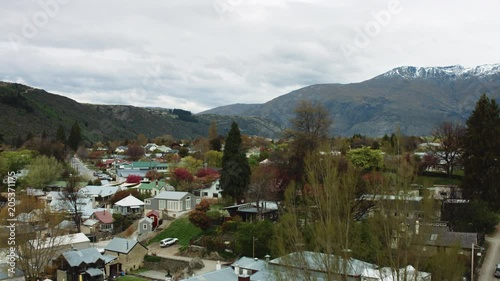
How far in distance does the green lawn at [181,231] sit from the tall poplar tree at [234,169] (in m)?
4.67

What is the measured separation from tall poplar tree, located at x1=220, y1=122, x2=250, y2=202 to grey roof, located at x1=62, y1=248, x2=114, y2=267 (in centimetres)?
1305

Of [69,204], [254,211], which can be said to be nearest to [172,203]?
[254,211]

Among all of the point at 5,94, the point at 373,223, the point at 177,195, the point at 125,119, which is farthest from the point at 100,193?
the point at 125,119

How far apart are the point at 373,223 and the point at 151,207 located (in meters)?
30.4

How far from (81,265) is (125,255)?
3.81 metres

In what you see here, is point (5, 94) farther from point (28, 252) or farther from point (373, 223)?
point (373, 223)

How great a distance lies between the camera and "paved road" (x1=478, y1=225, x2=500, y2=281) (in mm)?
25227

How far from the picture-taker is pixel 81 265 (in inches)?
1197

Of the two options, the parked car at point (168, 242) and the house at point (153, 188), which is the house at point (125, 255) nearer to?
the parked car at point (168, 242)

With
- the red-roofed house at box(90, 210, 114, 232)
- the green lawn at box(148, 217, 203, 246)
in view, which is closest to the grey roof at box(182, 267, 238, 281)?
the green lawn at box(148, 217, 203, 246)

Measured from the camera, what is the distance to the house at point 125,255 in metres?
33.4

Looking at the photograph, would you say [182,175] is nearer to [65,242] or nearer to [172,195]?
[172,195]

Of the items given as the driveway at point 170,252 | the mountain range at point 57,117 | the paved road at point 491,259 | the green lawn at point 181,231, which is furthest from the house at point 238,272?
the mountain range at point 57,117

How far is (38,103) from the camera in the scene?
13812cm
